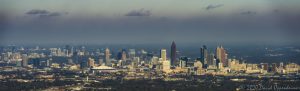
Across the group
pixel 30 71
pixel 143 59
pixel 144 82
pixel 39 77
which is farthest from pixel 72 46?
pixel 144 82

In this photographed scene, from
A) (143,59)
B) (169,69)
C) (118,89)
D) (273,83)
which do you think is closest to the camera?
(118,89)

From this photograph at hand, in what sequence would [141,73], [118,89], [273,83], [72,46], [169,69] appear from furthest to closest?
[72,46] < [169,69] < [141,73] < [273,83] < [118,89]

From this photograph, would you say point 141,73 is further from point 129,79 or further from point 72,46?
point 72,46

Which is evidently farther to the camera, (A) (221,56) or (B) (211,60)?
(A) (221,56)

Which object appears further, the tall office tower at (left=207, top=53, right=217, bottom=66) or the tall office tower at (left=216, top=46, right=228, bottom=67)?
the tall office tower at (left=216, top=46, right=228, bottom=67)

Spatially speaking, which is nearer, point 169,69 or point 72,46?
point 169,69

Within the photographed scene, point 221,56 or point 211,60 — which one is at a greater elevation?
point 221,56

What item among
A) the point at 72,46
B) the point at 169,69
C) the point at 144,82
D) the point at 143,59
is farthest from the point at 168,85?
the point at 72,46

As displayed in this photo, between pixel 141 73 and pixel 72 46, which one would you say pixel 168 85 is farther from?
pixel 72 46

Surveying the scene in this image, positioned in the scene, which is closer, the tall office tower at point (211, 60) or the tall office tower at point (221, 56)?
the tall office tower at point (211, 60)
